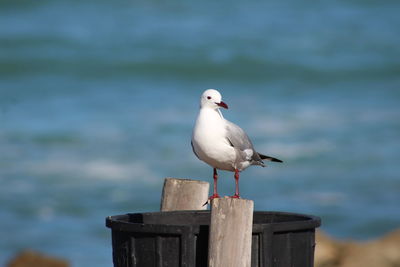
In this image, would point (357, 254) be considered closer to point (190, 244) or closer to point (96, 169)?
point (190, 244)

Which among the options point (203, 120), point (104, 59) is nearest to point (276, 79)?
point (104, 59)

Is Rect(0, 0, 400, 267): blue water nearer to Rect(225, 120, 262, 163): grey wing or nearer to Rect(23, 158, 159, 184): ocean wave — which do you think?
Rect(23, 158, 159, 184): ocean wave

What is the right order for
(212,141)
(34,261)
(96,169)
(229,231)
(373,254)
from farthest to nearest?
(96,169) < (34,261) < (373,254) < (212,141) < (229,231)

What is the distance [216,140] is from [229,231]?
23.2 inches

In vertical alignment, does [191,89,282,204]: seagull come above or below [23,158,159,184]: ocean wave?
below

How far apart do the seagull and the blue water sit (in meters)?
4.70

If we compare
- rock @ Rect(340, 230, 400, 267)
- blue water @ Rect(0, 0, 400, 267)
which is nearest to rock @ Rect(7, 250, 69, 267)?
blue water @ Rect(0, 0, 400, 267)

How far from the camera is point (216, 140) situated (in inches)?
155

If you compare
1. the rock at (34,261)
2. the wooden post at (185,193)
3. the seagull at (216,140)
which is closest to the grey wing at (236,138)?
the seagull at (216,140)

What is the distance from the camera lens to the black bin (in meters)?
3.54

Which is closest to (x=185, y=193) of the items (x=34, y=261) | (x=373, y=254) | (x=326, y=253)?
(x=326, y=253)

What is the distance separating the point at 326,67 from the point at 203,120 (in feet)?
46.9

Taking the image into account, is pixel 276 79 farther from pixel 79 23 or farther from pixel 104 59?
pixel 79 23

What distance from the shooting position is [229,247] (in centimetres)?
347
